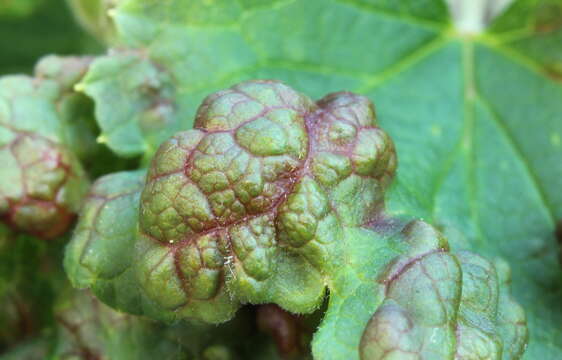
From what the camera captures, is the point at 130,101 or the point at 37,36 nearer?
the point at 130,101

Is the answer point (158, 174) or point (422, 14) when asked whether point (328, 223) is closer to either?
point (158, 174)

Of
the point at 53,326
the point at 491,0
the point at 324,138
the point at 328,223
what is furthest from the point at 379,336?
the point at 491,0

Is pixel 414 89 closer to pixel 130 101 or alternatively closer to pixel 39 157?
pixel 130 101

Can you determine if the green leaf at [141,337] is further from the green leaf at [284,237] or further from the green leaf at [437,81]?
the green leaf at [437,81]

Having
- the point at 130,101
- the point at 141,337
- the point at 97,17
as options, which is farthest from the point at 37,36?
the point at 141,337

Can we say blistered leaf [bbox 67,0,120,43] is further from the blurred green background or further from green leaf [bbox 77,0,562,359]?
the blurred green background

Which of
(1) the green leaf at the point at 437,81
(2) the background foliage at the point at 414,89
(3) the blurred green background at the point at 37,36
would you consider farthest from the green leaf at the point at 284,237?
(3) the blurred green background at the point at 37,36

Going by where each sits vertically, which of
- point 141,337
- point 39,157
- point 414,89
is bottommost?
point 141,337
